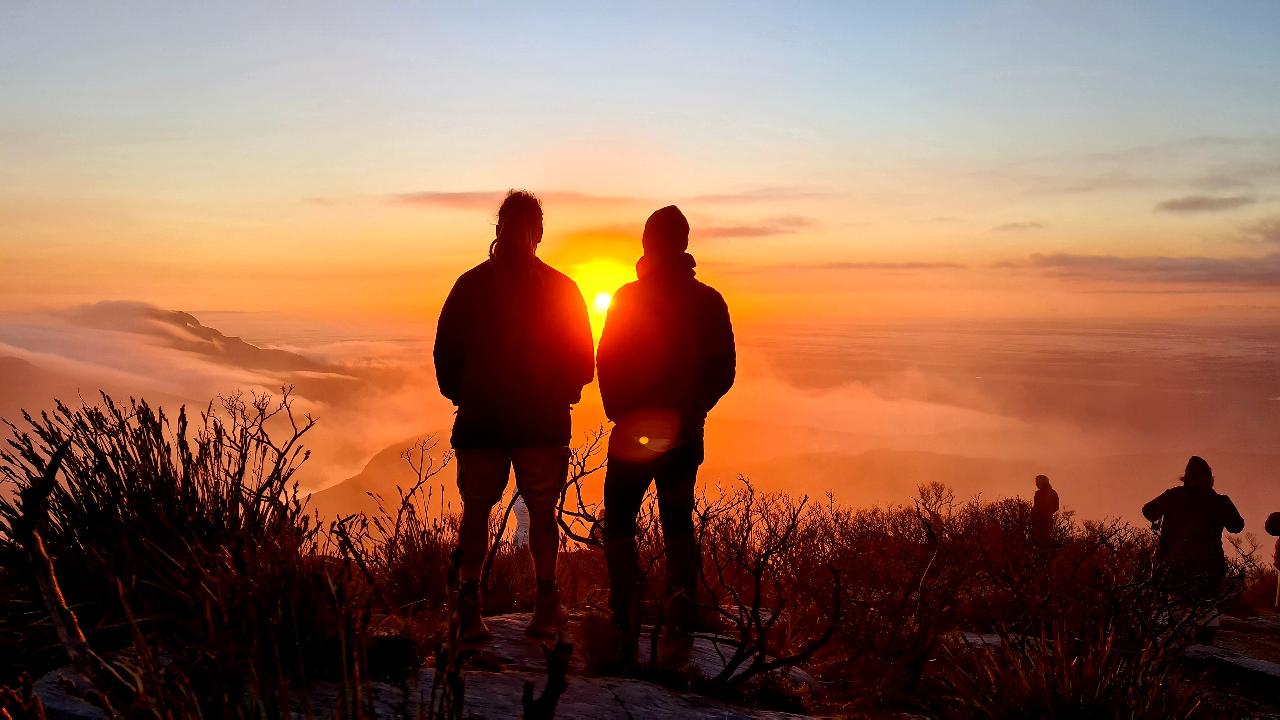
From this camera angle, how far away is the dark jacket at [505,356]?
424 centimetres

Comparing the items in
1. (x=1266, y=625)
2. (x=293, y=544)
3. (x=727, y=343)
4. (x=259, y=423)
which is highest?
(x=727, y=343)

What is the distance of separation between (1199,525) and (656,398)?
6.00m

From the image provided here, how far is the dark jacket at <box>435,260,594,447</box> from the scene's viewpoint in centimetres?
424

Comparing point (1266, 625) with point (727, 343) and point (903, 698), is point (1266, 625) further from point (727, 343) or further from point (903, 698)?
point (727, 343)

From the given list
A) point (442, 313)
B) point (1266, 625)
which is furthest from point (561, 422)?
point (1266, 625)

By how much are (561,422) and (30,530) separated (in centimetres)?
306

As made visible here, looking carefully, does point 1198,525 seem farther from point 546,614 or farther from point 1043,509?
point 546,614

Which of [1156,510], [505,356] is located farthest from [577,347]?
Answer: [1156,510]

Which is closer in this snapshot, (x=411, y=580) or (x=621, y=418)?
(x=621, y=418)

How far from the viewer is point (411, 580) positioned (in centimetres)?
545

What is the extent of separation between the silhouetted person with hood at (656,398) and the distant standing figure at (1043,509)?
8.09m

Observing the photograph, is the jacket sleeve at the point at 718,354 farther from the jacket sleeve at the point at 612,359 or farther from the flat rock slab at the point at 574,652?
the flat rock slab at the point at 574,652

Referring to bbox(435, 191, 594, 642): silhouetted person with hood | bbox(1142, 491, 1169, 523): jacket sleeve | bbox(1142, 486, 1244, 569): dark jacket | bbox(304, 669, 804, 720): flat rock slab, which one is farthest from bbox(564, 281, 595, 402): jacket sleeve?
bbox(1142, 491, 1169, 523): jacket sleeve

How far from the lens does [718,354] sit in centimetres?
467
